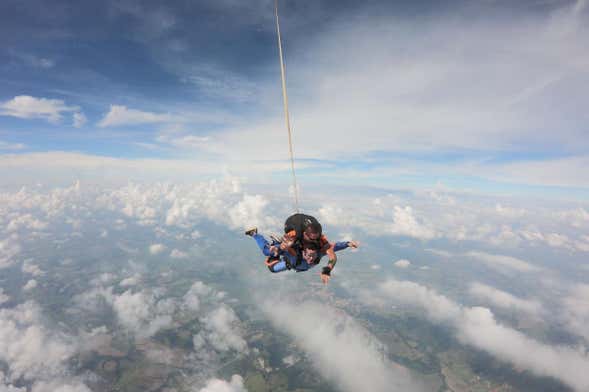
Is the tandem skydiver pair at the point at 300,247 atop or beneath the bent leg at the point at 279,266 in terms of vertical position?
atop

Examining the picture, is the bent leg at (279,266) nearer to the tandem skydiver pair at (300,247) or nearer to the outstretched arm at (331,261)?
the tandem skydiver pair at (300,247)

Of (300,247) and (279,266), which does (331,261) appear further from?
(279,266)

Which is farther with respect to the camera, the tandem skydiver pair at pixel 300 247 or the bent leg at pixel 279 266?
the bent leg at pixel 279 266

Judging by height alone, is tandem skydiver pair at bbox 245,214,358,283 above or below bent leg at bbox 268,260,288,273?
above

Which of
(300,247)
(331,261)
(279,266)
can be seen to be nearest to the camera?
(331,261)

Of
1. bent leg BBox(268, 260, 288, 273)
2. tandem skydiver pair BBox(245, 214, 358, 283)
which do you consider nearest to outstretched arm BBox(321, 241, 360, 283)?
tandem skydiver pair BBox(245, 214, 358, 283)

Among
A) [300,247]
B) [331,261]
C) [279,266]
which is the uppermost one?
[300,247]

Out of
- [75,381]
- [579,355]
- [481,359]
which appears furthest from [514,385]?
[75,381]

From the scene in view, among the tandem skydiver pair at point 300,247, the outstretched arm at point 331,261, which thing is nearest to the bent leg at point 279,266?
the tandem skydiver pair at point 300,247

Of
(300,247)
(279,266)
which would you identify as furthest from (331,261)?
(279,266)

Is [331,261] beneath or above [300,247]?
beneath

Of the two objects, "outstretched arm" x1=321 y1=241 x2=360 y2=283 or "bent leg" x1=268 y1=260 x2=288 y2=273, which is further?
"bent leg" x1=268 y1=260 x2=288 y2=273

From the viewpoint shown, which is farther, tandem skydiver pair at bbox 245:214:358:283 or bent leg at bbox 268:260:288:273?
bent leg at bbox 268:260:288:273

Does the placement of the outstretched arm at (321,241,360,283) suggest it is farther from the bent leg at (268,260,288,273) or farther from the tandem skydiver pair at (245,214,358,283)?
the bent leg at (268,260,288,273)
